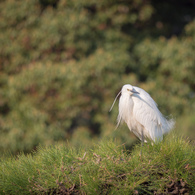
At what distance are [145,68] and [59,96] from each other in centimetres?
271

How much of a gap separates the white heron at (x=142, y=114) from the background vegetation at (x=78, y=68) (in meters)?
2.96

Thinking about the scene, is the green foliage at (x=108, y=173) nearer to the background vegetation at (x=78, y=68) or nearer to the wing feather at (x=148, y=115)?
the wing feather at (x=148, y=115)

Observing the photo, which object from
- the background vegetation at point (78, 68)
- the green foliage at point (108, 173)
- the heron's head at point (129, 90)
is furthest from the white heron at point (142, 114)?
the background vegetation at point (78, 68)

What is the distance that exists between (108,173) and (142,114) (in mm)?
1509

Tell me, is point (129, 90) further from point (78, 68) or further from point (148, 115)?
point (78, 68)

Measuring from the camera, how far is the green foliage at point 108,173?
298 cm

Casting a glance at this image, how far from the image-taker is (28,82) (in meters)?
8.01

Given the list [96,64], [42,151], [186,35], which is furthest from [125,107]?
[186,35]

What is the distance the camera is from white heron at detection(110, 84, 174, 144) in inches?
170

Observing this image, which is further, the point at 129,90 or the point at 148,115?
the point at 148,115

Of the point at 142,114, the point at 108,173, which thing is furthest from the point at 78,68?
the point at 108,173

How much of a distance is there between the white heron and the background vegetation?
296 centimetres

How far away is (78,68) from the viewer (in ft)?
26.0

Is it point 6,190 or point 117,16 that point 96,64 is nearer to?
point 117,16
